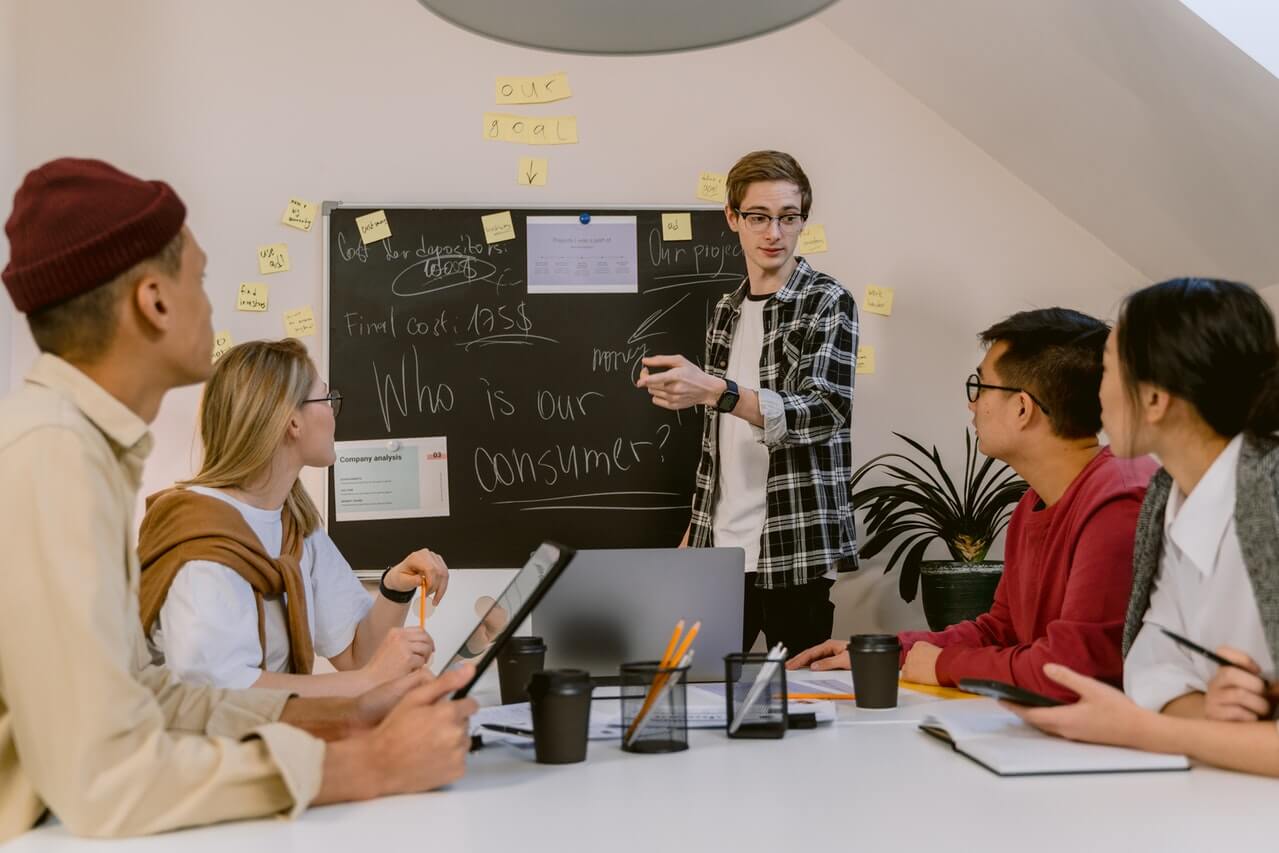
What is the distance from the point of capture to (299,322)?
3477 mm

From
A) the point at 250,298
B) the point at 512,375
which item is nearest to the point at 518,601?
the point at 512,375

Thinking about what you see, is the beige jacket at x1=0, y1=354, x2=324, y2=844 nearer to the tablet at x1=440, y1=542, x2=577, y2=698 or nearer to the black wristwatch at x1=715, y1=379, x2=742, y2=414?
the tablet at x1=440, y1=542, x2=577, y2=698

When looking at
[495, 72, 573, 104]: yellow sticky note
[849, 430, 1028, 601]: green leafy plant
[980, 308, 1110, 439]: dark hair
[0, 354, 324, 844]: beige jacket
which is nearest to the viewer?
[0, 354, 324, 844]: beige jacket

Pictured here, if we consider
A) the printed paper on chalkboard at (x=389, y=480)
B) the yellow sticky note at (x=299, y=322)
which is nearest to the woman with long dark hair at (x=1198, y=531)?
the printed paper on chalkboard at (x=389, y=480)

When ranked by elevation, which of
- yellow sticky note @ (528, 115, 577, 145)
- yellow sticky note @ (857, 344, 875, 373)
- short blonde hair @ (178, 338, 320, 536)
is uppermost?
yellow sticky note @ (528, 115, 577, 145)

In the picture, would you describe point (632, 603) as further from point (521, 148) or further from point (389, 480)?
point (521, 148)

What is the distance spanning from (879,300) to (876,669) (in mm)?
2126

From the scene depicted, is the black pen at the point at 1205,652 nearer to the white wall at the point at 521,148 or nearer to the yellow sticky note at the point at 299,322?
the white wall at the point at 521,148

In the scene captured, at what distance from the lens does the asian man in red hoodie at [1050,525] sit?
5.34 ft

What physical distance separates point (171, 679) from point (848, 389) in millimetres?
1893

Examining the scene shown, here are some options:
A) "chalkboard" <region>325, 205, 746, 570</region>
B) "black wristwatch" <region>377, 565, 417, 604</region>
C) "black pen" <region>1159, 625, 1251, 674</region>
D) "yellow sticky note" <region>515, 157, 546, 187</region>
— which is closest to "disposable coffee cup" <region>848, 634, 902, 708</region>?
"black pen" <region>1159, 625, 1251, 674</region>

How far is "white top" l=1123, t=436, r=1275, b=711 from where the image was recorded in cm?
132

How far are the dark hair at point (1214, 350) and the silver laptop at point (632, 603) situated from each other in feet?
2.12

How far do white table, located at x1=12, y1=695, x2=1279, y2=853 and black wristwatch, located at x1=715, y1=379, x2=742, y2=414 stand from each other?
141 cm
